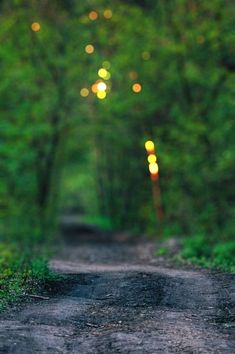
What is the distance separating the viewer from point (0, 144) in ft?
70.3

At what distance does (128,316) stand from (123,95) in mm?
20040

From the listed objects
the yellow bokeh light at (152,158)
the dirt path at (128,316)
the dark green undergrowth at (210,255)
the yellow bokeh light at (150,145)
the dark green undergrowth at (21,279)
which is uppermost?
the yellow bokeh light at (150,145)

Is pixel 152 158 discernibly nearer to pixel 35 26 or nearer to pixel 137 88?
pixel 137 88

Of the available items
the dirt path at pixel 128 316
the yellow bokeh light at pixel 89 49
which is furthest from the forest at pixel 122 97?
the dirt path at pixel 128 316

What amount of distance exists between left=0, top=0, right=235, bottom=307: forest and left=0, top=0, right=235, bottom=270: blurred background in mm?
49

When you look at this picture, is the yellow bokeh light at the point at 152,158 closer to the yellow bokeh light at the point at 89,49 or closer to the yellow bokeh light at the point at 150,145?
the yellow bokeh light at the point at 150,145

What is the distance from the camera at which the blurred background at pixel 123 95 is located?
2253 centimetres

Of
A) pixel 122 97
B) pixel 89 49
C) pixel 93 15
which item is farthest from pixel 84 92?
pixel 93 15

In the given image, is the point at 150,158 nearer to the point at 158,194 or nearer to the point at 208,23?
Result: the point at 158,194

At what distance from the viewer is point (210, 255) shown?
15.6 metres

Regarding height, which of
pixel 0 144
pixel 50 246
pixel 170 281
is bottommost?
pixel 170 281

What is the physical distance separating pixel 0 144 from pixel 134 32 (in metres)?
7.02

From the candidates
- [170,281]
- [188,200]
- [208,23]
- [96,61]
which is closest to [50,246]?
[188,200]

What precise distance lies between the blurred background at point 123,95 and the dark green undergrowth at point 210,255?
2.78 m
